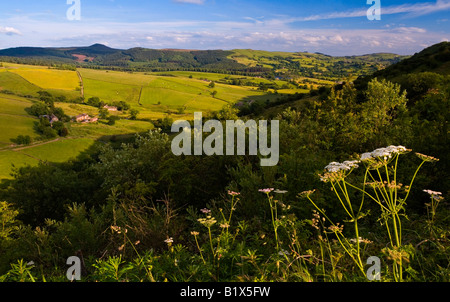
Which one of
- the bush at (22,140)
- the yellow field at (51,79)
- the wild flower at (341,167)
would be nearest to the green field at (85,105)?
the yellow field at (51,79)

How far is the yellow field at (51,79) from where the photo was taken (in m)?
138

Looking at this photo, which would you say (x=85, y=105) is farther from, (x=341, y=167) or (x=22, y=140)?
(x=341, y=167)

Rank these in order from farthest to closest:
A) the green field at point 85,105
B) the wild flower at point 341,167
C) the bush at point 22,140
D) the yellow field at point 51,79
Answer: the yellow field at point 51,79
the bush at point 22,140
the green field at point 85,105
the wild flower at point 341,167

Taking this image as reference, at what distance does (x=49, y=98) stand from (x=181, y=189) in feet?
412

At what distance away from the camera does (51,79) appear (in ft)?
476

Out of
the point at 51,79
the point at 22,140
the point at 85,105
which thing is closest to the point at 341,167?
the point at 22,140

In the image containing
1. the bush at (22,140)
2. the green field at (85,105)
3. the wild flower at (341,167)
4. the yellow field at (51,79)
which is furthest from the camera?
the yellow field at (51,79)

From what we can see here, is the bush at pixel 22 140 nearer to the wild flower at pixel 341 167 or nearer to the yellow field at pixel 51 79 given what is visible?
the yellow field at pixel 51 79

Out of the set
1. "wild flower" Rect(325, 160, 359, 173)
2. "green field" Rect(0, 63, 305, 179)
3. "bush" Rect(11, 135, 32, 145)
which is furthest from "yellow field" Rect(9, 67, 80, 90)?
"wild flower" Rect(325, 160, 359, 173)

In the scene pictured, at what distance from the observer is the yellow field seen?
13775cm

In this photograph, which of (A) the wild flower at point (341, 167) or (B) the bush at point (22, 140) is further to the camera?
(B) the bush at point (22, 140)

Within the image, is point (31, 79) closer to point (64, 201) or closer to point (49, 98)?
point (49, 98)

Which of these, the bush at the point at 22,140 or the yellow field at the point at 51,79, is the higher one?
the yellow field at the point at 51,79
